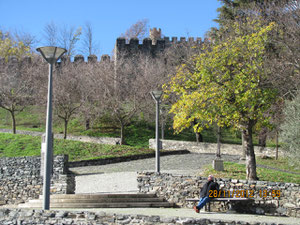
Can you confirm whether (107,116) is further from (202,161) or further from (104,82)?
(202,161)

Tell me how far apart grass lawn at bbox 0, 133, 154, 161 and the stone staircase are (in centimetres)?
1204

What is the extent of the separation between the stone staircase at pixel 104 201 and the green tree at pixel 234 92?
453 cm

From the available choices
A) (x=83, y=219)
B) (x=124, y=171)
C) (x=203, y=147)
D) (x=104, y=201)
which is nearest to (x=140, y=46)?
(x=203, y=147)

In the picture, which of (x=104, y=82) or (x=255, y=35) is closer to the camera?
(x=255, y=35)

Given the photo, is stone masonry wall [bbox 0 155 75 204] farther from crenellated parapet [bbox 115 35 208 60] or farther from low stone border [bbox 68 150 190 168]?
crenellated parapet [bbox 115 35 208 60]

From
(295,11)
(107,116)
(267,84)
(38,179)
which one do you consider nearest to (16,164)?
(38,179)

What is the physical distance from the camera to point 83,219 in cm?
946

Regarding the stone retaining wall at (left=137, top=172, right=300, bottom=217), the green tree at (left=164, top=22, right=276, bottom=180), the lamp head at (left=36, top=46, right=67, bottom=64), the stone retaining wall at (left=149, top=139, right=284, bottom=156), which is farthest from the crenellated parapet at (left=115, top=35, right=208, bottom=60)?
the lamp head at (left=36, top=46, right=67, bottom=64)

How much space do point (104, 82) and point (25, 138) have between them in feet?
27.5

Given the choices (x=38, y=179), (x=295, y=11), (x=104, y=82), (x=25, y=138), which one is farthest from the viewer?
(x=104, y=82)

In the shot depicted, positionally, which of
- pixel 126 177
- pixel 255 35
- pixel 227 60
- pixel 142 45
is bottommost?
pixel 126 177

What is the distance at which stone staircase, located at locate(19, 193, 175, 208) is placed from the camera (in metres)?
13.6

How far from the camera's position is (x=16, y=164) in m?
18.3

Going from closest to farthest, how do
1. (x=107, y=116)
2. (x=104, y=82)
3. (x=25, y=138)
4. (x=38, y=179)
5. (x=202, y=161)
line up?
(x=38, y=179) → (x=202, y=161) → (x=25, y=138) → (x=104, y=82) → (x=107, y=116)
